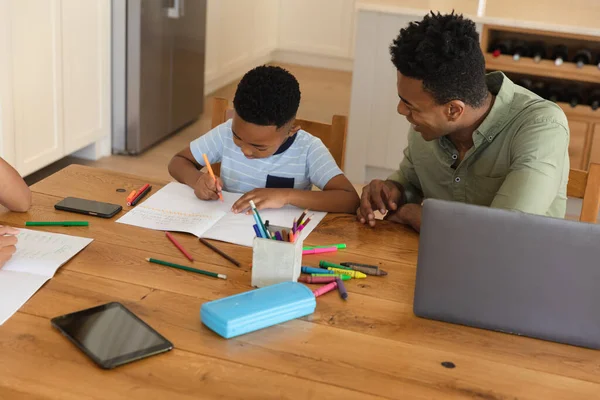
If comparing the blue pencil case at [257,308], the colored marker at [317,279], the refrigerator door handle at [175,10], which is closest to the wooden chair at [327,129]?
the colored marker at [317,279]

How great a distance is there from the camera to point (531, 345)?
1319 mm

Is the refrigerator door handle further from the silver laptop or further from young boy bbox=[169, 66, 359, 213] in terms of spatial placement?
the silver laptop

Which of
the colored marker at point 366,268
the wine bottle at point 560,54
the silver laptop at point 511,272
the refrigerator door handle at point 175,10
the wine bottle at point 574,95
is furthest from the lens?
the refrigerator door handle at point 175,10

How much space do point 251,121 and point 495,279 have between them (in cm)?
77

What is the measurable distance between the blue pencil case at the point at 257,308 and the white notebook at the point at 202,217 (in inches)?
11.3

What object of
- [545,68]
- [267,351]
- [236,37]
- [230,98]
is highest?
[545,68]

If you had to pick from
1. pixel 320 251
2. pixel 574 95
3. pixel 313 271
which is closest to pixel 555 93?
pixel 574 95

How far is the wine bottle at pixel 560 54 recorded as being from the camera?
352 cm

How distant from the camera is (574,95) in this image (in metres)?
3.63

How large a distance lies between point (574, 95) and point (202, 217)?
7.98 feet

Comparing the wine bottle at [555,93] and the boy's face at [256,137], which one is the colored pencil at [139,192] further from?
the wine bottle at [555,93]

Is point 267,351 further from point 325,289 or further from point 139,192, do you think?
point 139,192

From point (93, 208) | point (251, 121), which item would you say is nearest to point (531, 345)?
point (251, 121)

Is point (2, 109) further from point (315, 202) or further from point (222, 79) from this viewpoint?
point (222, 79)
